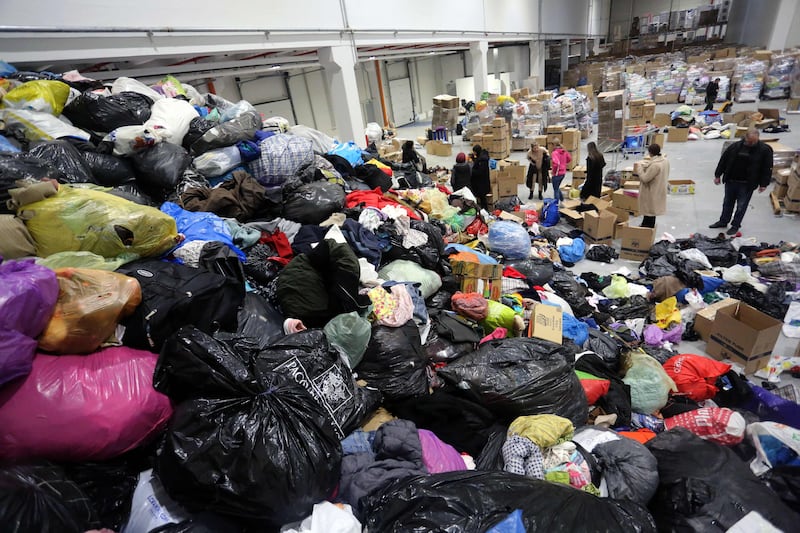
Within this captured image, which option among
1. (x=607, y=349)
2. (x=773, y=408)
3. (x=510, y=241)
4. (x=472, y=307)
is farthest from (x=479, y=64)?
(x=773, y=408)

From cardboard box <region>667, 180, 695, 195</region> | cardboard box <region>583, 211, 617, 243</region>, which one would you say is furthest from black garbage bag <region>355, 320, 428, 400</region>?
cardboard box <region>667, 180, 695, 195</region>

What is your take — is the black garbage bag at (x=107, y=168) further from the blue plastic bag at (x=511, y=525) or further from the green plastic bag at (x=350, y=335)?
the blue plastic bag at (x=511, y=525)

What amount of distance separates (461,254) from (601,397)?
5.45 feet

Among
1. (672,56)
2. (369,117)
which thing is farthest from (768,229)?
(672,56)

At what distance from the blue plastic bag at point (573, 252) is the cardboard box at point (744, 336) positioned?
5.86 ft

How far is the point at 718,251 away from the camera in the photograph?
416 centimetres

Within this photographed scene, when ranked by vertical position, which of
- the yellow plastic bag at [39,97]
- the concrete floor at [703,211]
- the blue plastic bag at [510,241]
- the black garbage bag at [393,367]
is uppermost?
the yellow plastic bag at [39,97]

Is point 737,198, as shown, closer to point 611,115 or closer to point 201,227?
point 611,115

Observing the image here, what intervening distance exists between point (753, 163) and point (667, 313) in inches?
104

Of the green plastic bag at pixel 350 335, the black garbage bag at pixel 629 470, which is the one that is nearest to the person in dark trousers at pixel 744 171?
the black garbage bag at pixel 629 470

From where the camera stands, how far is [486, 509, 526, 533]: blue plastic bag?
1.19 m

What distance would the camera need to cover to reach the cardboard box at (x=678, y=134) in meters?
9.08

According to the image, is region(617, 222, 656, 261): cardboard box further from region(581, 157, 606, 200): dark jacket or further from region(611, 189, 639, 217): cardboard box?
region(581, 157, 606, 200): dark jacket

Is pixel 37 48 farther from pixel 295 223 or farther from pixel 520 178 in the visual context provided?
pixel 520 178
